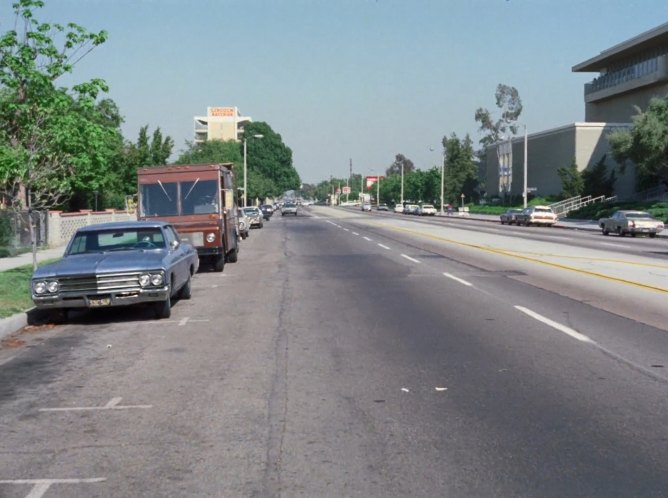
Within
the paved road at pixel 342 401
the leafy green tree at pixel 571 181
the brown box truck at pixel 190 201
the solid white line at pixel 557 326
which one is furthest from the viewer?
the leafy green tree at pixel 571 181

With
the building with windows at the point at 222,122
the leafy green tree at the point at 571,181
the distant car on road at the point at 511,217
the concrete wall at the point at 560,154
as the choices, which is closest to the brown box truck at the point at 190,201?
the distant car on road at the point at 511,217

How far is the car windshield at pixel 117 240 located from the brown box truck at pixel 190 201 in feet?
21.2

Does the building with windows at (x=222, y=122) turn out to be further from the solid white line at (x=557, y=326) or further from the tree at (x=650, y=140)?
the solid white line at (x=557, y=326)

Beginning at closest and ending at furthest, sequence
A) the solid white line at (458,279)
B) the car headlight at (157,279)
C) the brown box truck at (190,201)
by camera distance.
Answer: the car headlight at (157,279), the solid white line at (458,279), the brown box truck at (190,201)

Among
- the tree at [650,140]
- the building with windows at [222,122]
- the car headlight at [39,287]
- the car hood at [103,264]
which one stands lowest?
the car headlight at [39,287]

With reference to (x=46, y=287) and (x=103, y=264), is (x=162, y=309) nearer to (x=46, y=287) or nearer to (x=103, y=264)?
(x=103, y=264)

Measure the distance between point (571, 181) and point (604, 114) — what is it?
1844 centimetres

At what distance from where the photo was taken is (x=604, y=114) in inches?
3588

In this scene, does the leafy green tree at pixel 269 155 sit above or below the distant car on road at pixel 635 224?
above

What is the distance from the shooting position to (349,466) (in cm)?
565

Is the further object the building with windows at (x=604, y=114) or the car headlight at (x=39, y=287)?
the building with windows at (x=604, y=114)

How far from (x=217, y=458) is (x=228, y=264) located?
18850 mm

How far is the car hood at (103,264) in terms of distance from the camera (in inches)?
485

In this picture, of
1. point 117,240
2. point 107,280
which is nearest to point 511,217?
point 117,240
